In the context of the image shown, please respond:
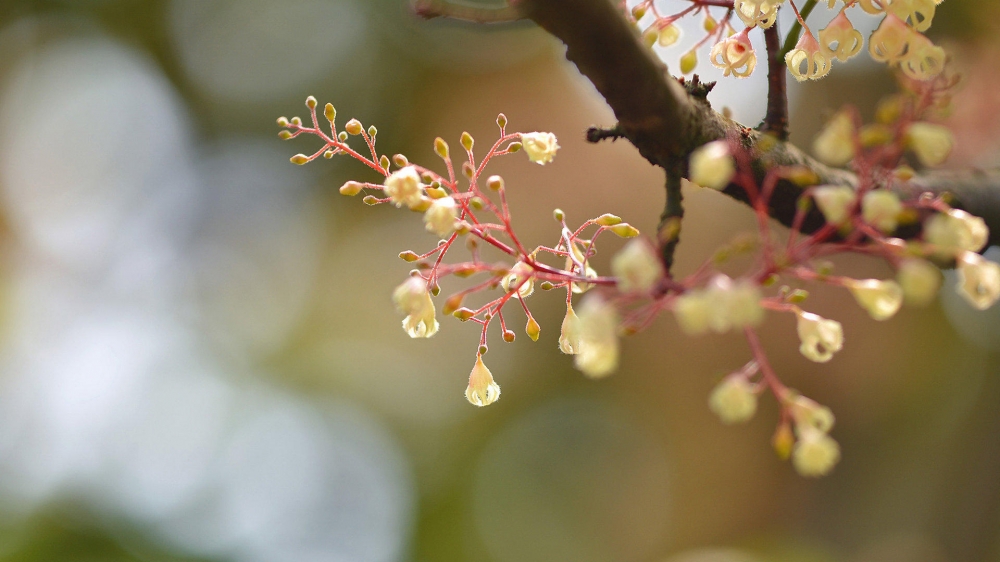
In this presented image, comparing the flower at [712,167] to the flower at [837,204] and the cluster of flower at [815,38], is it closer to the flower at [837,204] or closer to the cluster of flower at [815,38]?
the flower at [837,204]

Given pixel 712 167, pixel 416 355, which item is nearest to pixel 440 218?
pixel 712 167

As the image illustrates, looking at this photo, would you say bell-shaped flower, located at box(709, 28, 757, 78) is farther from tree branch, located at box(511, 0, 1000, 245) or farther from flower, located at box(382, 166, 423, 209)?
flower, located at box(382, 166, 423, 209)

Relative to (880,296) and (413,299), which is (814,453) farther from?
(413,299)

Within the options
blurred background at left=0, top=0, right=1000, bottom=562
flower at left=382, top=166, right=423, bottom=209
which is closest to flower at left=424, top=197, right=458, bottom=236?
flower at left=382, top=166, right=423, bottom=209

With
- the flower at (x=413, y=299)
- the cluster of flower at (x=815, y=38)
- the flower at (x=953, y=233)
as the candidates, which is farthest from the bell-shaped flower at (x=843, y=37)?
the flower at (x=413, y=299)

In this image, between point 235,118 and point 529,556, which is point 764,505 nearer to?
point 529,556

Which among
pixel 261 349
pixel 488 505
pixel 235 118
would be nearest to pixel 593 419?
pixel 488 505
